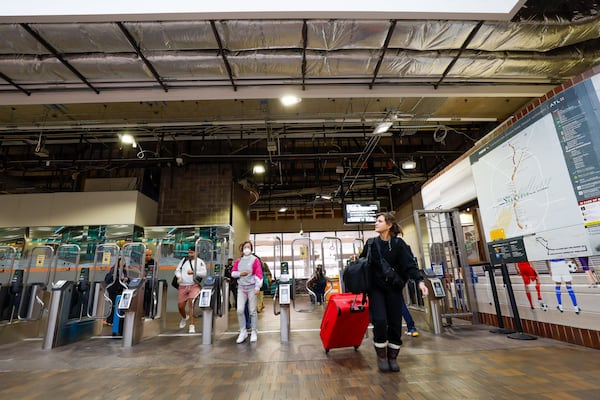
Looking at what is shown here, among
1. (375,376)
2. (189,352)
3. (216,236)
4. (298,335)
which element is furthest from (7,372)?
(216,236)

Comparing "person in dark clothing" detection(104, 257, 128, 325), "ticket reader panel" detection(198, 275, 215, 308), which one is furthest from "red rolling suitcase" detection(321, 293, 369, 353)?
"person in dark clothing" detection(104, 257, 128, 325)

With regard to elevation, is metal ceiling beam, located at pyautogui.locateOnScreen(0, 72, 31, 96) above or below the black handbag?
above

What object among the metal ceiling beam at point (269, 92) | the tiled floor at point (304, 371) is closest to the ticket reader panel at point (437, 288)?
the tiled floor at point (304, 371)

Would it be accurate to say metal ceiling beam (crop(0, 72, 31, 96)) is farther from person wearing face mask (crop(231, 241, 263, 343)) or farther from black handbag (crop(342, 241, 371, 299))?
black handbag (crop(342, 241, 371, 299))

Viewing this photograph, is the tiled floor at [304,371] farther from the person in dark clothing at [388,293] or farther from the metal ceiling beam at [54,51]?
the metal ceiling beam at [54,51]

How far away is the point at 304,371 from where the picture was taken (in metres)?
2.97

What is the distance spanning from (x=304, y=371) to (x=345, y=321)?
2.49 feet

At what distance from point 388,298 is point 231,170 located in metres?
8.60

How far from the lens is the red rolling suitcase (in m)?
3.39

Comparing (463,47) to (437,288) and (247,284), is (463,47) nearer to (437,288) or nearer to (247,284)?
(437,288)

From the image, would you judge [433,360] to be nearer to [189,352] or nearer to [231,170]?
[189,352]

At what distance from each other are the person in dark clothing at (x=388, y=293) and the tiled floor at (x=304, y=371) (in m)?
0.22

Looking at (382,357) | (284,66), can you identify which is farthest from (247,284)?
(284,66)

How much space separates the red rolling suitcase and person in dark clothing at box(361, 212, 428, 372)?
0.37 metres
